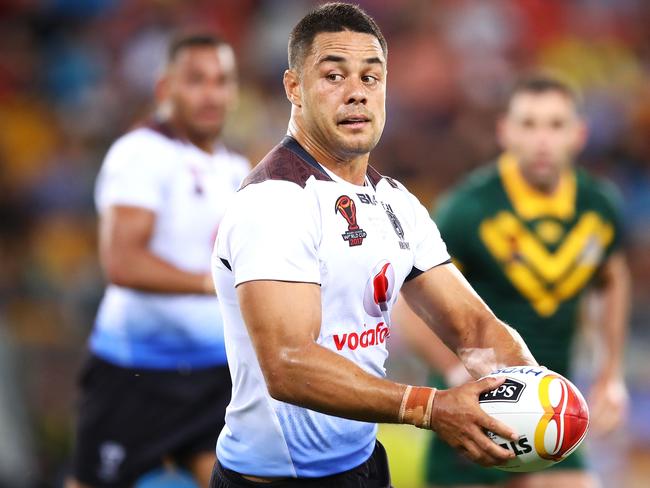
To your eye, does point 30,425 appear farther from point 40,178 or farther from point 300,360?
point 300,360

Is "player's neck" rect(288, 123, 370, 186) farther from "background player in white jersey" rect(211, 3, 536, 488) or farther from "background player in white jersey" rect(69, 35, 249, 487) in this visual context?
"background player in white jersey" rect(69, 35, 249, 487)

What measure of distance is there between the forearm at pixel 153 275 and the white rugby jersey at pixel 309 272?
1.88 m

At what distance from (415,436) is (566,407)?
5301 mm

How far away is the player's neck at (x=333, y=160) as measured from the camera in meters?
3.82

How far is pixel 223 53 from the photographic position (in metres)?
6.41

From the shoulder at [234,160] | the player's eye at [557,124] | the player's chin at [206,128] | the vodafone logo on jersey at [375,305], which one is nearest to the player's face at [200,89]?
the player's chin at [206,128]

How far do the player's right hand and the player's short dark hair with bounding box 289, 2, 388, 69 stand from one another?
3.88 feet

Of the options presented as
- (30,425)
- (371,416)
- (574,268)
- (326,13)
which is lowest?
(30,425)

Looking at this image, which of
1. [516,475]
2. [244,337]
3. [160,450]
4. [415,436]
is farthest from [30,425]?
[244,337]

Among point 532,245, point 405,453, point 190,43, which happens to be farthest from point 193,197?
point 405,453

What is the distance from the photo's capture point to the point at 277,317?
11.1 feet

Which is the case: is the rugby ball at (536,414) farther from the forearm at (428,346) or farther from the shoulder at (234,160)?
the shoulder at (234,160)

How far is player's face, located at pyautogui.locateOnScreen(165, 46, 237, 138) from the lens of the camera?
6223mm

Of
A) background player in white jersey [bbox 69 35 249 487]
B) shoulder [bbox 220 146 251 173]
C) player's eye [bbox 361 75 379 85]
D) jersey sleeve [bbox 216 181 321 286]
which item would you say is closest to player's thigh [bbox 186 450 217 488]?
background player in white jersey [bbox 69 35 249 487]
